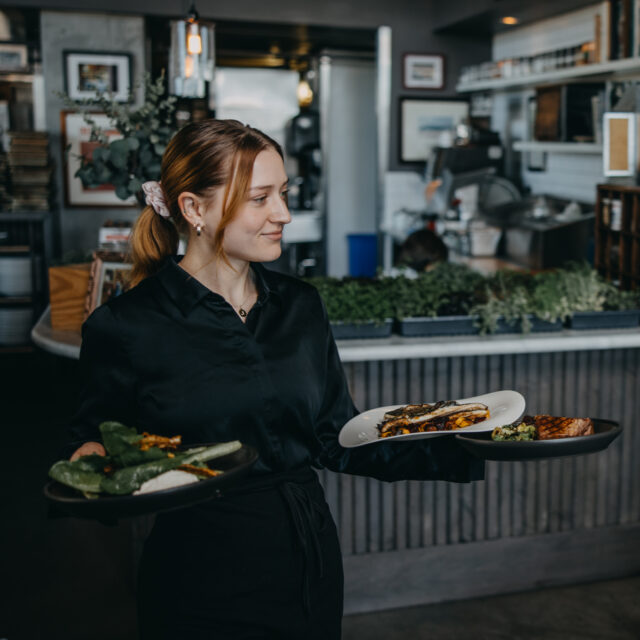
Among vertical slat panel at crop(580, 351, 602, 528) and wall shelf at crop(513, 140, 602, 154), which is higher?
wall shelf at crop(513, 140, 602, 154)

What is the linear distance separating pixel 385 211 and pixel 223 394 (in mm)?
6181

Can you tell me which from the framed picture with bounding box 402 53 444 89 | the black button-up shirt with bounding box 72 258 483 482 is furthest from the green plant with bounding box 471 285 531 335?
the framed picture with bounding box 402 53 444 89

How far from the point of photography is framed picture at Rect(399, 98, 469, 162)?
744 cm

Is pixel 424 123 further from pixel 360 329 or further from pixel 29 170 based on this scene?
pixel 360 329

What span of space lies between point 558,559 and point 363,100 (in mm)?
7059

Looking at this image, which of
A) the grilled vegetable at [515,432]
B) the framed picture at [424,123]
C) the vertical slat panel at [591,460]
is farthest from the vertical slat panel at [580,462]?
the framed picture at [424,123]

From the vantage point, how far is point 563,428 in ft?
5.57

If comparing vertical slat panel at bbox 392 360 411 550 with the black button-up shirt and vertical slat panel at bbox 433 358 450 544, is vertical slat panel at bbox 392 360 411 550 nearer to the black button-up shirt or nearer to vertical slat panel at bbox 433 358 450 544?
vertical slat panel at bbox 433 358 450 544

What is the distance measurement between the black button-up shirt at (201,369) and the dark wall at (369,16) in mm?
5474

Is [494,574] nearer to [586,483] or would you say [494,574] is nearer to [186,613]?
[586,483]

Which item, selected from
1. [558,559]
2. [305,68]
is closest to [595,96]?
[558,559]

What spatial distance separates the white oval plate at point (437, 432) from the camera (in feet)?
5.48

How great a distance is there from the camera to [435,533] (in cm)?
321

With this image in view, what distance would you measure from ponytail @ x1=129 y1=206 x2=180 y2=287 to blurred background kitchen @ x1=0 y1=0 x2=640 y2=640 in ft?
4.18
